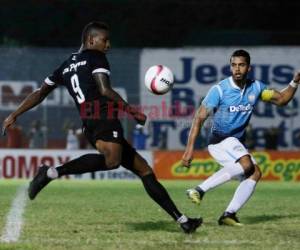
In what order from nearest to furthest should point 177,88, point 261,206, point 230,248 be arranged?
1. point 230,248
2. point 261,206
3. point 177,88

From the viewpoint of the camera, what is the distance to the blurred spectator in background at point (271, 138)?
2388 centimetres

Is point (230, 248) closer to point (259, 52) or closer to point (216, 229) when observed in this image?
point (216, 229)

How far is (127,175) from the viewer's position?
22.5 m

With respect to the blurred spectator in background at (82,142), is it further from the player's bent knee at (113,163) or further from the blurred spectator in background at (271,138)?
the player's bent knee at (113,163)

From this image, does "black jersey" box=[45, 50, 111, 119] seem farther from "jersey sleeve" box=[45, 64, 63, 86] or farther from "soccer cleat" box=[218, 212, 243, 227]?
"soccer cleat" box=[218, 212, 243, 227]

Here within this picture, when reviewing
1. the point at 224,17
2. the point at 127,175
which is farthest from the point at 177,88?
the point at 224,17

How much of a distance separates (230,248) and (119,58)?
64.1 ft

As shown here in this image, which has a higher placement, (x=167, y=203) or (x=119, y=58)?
(x=119, y=58)

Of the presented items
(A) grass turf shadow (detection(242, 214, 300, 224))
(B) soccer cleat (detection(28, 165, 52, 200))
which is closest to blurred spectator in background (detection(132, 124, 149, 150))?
(A) grass turf shadow (detection(242, 214, 300, 224))

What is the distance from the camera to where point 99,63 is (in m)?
8.44

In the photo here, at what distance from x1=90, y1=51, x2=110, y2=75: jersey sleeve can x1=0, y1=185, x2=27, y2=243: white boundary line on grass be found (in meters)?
1.67

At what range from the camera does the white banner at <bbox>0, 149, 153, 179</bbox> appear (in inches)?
Result: 889

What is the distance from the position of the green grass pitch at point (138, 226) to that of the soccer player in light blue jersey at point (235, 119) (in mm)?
392

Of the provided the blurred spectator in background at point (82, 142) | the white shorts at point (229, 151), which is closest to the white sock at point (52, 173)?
the white shorts at point (229, 151)
